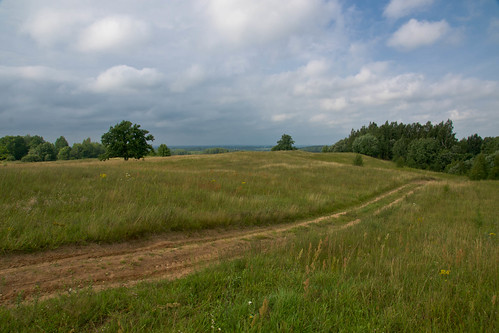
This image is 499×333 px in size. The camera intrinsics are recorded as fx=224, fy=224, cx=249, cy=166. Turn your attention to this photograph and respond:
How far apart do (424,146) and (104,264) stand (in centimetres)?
10167

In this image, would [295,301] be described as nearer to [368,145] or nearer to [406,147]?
[368,145]

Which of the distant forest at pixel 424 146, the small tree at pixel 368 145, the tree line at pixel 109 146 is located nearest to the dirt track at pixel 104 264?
the tree line at pixel 109 146

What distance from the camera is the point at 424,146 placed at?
8106 centimetres

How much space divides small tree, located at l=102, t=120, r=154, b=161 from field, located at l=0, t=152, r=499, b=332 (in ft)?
82.1

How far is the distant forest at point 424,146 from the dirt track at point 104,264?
68092 millimetres

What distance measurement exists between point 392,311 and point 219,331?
205cm

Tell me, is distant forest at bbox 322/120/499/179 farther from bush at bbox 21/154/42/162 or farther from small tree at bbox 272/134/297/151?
bush at bbox 21/154/42/162

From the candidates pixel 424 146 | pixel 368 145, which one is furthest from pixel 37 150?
pixel 424 146

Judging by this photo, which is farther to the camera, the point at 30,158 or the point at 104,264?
the point at 30,158

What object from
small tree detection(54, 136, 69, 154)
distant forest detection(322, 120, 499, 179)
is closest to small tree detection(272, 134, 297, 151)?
distant forest detection(322, 120, 499, 179)

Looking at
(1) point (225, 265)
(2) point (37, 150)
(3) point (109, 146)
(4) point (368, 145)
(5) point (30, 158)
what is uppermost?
(4) point (368, 145)

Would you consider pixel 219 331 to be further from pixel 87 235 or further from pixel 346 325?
pixel 87 235

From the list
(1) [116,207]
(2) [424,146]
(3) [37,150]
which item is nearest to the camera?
(1) [116,207]

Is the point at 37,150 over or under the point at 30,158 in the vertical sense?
over
